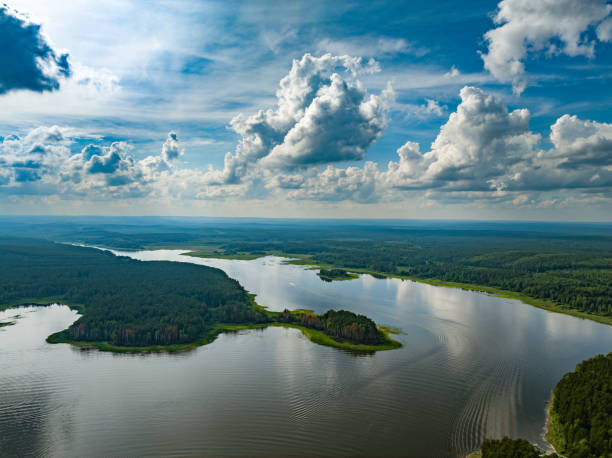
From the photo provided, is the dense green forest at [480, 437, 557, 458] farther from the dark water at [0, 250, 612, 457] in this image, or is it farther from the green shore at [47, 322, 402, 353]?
the green shore at [47, 322, 402, 353]

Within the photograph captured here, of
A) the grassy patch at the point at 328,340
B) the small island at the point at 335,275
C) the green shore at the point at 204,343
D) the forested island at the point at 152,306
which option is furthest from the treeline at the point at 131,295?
A: the small island at the point at 335,275

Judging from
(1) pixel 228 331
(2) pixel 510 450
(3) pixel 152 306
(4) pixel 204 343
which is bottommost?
(4) pixel 204 343

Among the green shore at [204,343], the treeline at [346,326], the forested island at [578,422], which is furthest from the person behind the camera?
the treeline at [346,326]

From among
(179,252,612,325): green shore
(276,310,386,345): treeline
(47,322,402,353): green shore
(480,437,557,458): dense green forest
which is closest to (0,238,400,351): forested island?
(276,310,386,345): treeline

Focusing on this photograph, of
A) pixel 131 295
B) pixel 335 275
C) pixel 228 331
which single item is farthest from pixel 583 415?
pixel 335 275

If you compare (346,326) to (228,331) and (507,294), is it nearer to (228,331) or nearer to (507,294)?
(228,331)

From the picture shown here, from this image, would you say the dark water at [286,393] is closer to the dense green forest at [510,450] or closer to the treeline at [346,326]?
the dense green forest at [510,450]
